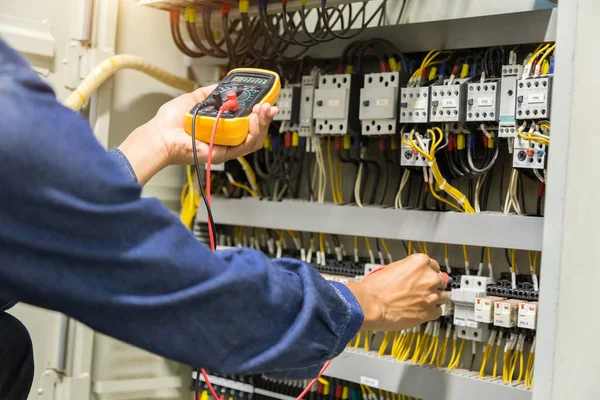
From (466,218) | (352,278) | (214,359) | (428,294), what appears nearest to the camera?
(214,359)

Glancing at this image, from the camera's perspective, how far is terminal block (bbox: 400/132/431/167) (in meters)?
1.71

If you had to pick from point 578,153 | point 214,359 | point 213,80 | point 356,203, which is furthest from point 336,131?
point 214,359

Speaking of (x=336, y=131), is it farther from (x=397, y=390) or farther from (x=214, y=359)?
(x=214, y=359)

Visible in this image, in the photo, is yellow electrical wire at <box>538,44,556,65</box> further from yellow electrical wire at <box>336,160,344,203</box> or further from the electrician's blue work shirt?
the electrician's blue work shirt

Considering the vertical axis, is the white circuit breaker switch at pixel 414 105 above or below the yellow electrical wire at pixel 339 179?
above

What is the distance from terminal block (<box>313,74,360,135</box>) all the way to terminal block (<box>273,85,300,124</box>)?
0.08 metres

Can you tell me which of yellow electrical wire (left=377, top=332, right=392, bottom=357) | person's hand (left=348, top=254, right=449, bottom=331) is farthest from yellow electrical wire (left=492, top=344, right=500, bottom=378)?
person's hand (left=348, top=254, right=449, bottom=331)

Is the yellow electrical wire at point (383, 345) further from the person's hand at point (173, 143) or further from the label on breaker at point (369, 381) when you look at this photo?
the person's hand at point (173, 143)

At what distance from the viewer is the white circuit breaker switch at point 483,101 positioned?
5.30 ft

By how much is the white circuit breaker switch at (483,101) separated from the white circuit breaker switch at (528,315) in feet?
1.40

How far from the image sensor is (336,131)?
1856 millimetres

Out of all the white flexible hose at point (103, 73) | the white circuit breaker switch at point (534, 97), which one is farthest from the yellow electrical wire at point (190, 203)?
the white circuit breaker switch at point (534, 97)

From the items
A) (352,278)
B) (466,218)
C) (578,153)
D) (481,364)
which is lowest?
(481,364)

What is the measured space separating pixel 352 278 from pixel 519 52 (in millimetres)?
712
